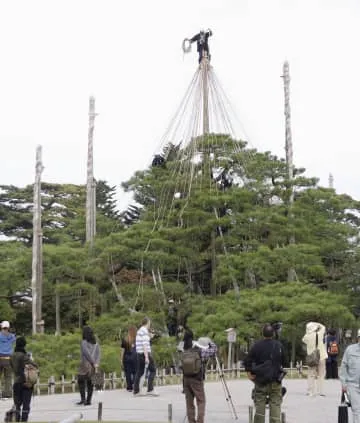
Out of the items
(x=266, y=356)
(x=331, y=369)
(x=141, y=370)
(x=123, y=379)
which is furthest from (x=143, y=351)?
(x=331, y=369)

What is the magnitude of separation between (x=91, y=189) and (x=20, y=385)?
681 inches

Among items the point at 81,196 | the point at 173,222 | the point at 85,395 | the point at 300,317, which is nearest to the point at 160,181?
the point at 173,222

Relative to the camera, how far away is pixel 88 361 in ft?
42.5

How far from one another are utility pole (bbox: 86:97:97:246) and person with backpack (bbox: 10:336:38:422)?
48.9ft

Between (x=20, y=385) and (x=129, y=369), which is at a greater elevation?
(x=20, y=385)

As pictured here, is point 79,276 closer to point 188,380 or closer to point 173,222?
point 173,222

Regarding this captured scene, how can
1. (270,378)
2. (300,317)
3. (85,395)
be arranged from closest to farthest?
(270,378) < (85,395) < (300,317)

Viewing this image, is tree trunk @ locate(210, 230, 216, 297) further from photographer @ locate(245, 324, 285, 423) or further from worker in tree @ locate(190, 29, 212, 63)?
photographer @ locate(245, 324, 285, 423)

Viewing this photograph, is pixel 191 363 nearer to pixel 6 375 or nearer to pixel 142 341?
pixel 142 341

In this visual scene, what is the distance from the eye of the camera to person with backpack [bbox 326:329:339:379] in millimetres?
17906

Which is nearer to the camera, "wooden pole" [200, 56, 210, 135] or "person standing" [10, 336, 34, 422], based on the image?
"person standing" [10, 336, 34, 422]

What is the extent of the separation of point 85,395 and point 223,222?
34.8ft

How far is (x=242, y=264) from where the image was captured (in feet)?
73.4

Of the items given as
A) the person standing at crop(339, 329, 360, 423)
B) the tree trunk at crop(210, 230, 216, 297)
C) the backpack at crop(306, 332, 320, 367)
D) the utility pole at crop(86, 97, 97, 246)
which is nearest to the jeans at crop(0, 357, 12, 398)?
the backpack at crop(306, 332, 320, 367)
